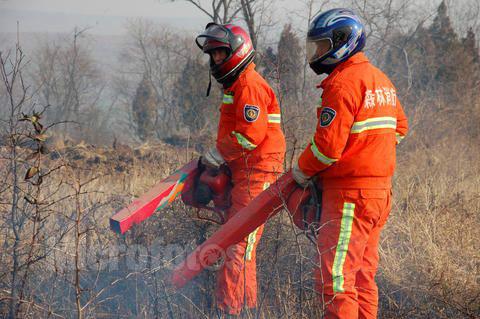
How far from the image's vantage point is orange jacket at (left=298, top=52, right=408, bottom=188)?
10.6 ft

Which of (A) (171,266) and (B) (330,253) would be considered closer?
(B) (330,253)

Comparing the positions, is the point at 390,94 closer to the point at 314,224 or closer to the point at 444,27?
the point at 314,224

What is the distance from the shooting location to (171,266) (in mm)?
5102

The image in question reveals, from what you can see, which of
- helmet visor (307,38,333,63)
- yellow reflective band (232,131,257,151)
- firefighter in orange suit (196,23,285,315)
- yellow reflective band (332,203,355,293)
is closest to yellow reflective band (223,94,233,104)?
firefighter in orange suit (196,23,285,315)

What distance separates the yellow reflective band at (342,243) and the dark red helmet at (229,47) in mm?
1621

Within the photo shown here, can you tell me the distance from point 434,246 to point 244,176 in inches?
74.2

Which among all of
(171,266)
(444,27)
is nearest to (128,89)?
(444,27)

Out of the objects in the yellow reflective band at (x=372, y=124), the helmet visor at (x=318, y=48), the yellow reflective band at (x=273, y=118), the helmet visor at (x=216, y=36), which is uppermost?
the helmet visor at (x=216, y=36)

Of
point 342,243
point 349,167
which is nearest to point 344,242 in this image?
point 342,243

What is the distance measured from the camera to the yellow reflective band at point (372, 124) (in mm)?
3317

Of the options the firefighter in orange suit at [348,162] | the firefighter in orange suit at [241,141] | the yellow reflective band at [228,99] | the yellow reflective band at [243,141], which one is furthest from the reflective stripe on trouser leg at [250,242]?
the firefighter in orange suit at [348,162]

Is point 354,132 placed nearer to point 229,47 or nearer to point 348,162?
point 348,162

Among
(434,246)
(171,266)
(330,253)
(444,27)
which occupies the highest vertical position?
(444,27)

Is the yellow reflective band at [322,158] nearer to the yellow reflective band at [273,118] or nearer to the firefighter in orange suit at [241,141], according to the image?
the firefighter in orange suit at [241,141]
